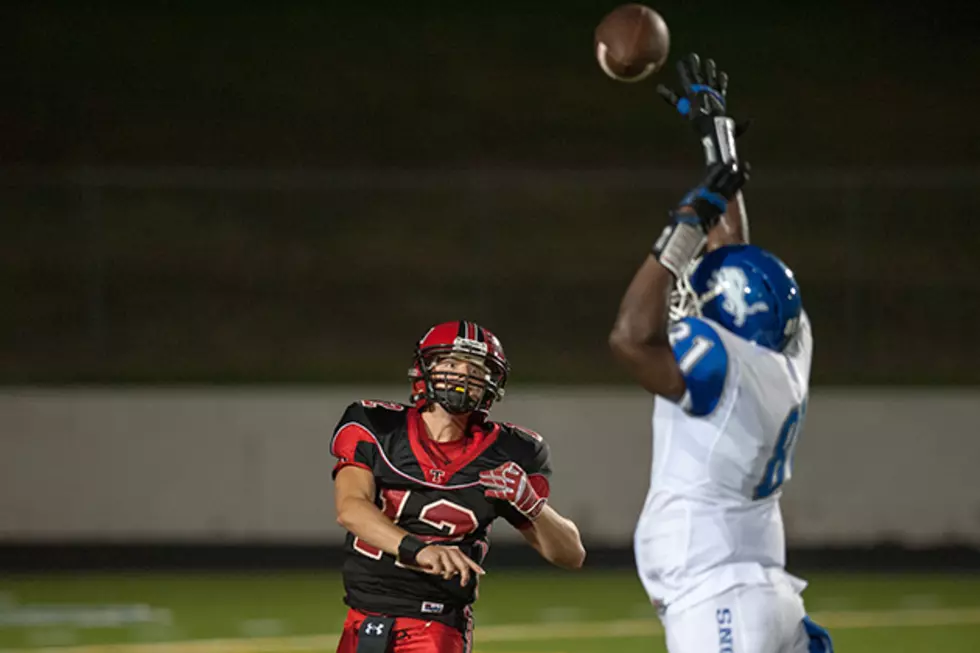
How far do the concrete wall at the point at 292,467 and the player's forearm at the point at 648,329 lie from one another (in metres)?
6.97

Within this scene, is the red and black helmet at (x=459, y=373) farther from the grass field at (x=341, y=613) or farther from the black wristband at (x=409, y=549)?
the grass field at (x=341, y=613)

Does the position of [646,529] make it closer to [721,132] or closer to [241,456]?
[721,132]

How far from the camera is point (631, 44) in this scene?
16.2ft

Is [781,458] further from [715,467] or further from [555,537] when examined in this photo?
[555,537]

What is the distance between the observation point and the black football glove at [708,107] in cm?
385

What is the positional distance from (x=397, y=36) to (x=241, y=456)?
1064cm

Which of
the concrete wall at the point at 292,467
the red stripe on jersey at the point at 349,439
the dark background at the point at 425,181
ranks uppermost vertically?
the dark background at the point at 425,181

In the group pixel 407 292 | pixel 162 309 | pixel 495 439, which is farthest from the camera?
pixel 407 292

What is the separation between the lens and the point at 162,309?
521 inches

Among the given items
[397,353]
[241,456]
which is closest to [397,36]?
[397,353]

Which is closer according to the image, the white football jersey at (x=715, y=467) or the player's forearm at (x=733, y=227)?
the white football jersey at (x=715, y=467)

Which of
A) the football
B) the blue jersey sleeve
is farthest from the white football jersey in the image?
the football

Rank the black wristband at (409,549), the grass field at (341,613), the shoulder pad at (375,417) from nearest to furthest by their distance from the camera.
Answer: the black wristband at (409,549)
the shoulder pad at (375,417)
the grass field at (341,613)

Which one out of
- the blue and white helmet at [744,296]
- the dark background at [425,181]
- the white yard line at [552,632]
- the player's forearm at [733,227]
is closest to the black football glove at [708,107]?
the blue and white helmet at [744,296]
